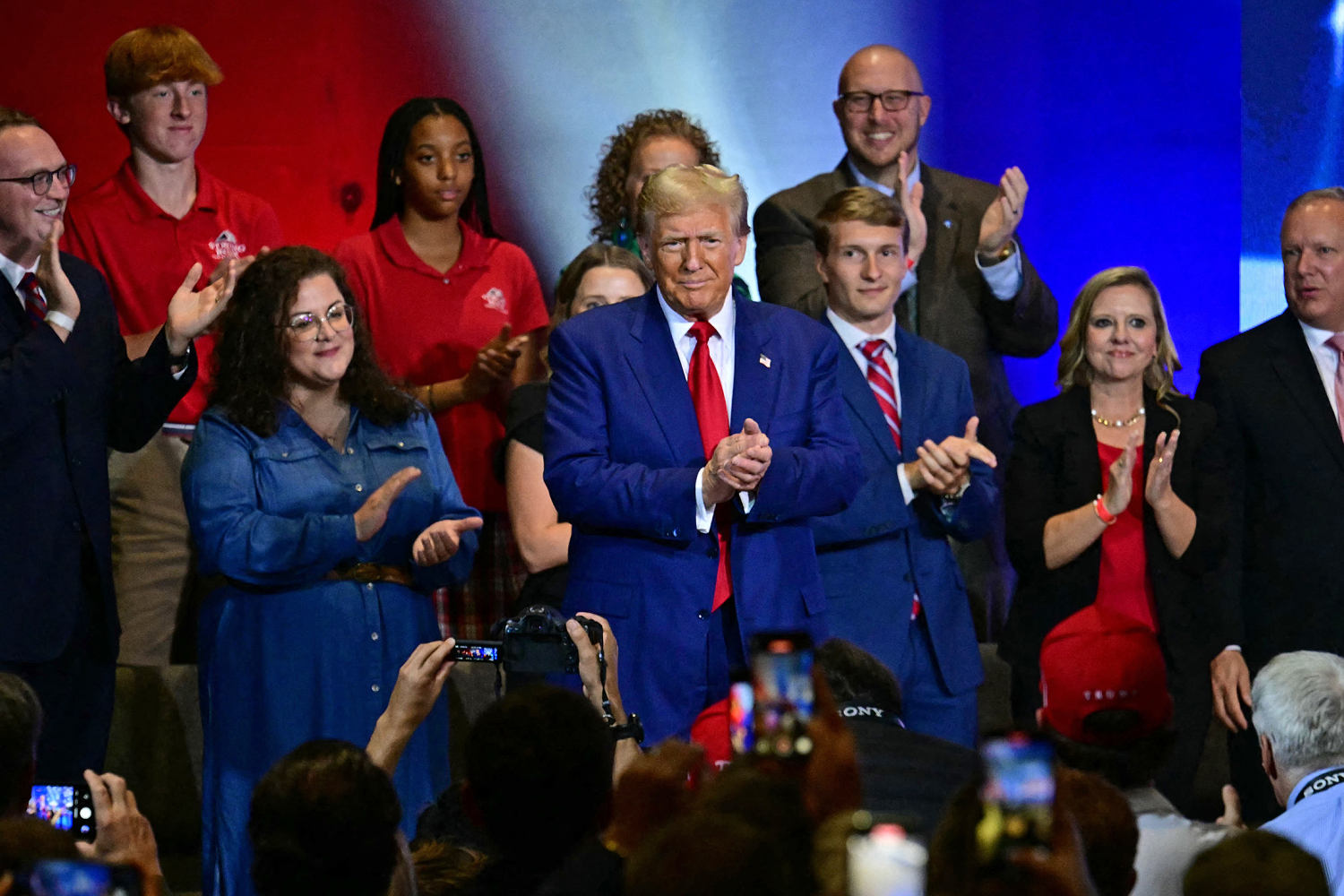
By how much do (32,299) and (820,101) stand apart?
2.96m

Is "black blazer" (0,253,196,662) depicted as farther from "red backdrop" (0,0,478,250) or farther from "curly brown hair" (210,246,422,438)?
"red backdrop" (0,0,478,250)

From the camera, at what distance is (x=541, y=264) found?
563 cm

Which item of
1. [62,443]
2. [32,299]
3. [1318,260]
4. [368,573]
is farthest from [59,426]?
[1318,260]

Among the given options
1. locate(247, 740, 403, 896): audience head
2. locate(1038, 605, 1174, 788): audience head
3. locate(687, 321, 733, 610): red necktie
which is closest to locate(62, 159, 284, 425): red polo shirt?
locate(687, 321, 733, 610): red necktie

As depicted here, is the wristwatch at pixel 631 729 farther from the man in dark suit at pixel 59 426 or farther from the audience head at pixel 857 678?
the man in dark suit at pixel 59 426

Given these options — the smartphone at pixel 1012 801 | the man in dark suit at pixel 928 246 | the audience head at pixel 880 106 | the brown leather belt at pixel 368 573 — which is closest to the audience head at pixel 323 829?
the smartphone at pixel 1012 801

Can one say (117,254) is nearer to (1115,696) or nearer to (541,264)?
(541,264)

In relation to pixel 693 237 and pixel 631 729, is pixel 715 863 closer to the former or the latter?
pixel 631 729

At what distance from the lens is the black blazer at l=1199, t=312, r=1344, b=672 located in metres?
4.19

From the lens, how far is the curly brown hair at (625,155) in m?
4.68

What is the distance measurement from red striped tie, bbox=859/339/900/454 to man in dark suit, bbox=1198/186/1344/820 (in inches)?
37.1

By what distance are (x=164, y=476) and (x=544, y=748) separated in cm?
262

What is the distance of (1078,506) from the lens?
4.22 m

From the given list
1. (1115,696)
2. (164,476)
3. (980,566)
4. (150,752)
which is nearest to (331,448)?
(164,476)
